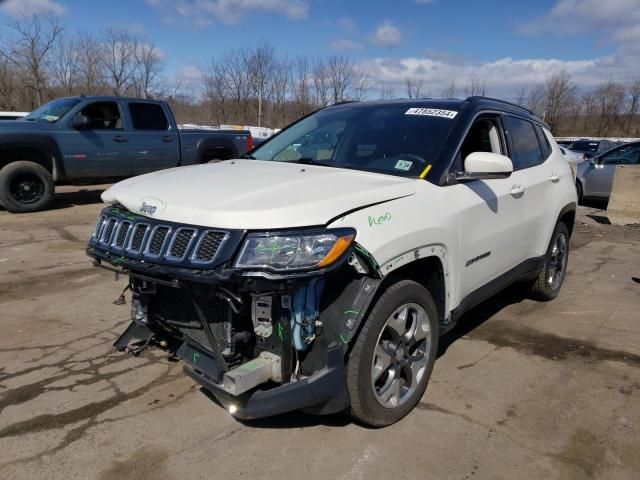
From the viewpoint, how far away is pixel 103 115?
10531mm

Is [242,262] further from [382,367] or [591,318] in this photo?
[591,318]

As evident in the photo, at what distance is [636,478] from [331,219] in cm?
202

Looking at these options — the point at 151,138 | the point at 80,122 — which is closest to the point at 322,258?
the point at 80,122

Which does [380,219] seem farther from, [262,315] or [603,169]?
[603,169]

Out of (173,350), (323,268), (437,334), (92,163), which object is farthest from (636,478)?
(92,163)

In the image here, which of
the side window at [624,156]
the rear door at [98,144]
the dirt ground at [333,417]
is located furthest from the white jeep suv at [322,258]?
the side window at [624,156]

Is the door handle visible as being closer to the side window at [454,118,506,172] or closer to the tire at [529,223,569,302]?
the side window at [454,118,506,172]

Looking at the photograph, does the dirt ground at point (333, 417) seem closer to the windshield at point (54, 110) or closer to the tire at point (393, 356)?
the tire at point (393, 356)

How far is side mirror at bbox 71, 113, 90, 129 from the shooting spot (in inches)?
389

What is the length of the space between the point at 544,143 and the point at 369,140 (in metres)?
2.27

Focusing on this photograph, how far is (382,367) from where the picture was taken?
296 centimetres

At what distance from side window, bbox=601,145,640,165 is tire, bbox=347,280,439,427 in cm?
1083

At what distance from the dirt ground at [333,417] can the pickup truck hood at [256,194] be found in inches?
48.3

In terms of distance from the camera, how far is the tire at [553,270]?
5246 millimetres
